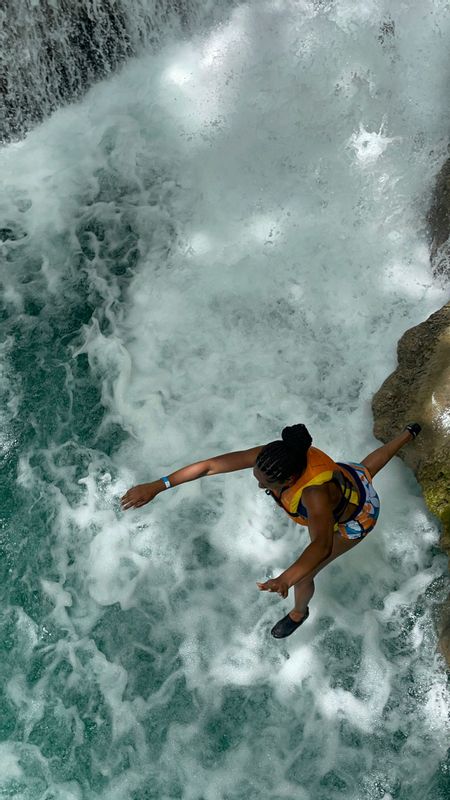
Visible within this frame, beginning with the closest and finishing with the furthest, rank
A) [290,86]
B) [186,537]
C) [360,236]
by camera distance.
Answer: [186,537] → [360,236] → [290,86]

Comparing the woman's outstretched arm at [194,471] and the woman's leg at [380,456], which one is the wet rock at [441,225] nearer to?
the woman's leg at [380,456]

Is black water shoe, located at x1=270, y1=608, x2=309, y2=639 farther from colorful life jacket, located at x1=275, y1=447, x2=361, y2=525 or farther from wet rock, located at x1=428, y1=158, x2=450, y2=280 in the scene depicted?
wet rock, located at x1=428, y1=158, x2=450, y2=280

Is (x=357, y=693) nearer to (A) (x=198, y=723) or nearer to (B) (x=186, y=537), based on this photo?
(A) (x=198, y=723)

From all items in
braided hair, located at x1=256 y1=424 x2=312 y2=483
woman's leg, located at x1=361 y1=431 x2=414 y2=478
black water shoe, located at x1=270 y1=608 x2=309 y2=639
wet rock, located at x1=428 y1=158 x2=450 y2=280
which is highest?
braided hair, located at x1=256 y1=424 x2=312 y2=483

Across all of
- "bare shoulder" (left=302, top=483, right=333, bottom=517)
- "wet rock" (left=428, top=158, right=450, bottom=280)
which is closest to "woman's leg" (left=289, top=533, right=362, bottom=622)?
"bare shoulder" (left=302, top=483, right=333, bottom=517)

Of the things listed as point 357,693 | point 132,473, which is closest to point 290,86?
point 132,473

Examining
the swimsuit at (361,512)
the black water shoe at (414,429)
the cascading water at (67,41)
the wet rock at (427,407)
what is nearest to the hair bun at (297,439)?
the swimsuit at (361,512)
